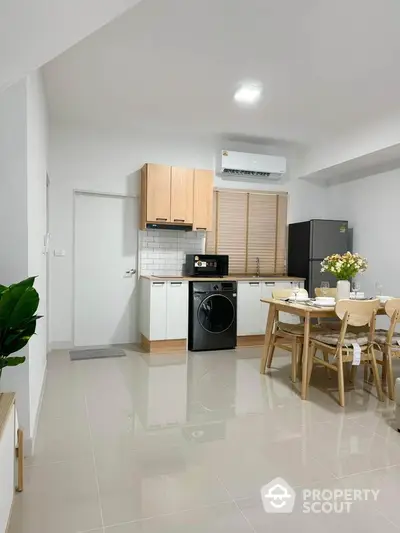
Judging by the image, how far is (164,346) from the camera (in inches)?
195

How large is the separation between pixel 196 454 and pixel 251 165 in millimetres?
4280

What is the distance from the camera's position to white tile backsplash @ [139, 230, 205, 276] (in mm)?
5422

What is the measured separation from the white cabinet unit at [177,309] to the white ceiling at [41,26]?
353 cm

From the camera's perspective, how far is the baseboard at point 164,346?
193 inches

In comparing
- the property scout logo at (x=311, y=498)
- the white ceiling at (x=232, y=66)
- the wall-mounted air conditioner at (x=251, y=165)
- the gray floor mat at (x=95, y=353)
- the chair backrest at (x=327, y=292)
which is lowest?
the gray floor mat at (x=95, y=353)

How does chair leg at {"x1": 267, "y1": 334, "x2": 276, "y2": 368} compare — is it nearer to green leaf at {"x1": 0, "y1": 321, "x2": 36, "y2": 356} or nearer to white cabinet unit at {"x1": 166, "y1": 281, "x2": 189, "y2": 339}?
white cabinet unit at {"x1": 166, "y1": 281, "x2": 189, "y2": 339}

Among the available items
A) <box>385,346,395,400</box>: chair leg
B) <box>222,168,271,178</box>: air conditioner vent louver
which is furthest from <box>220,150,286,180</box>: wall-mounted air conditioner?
<box>385,346,395,400</box>: chair leg

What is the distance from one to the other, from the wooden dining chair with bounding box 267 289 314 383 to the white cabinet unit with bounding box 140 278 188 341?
1274 millimetres

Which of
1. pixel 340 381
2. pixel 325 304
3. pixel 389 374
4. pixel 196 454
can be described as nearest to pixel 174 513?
pixel 196 454

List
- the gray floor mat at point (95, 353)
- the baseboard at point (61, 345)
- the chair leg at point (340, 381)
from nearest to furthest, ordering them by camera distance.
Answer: the chair leg at point (340, 381)
the gray floor mat at point (95, 353)
the baseboard at point (61, 345)

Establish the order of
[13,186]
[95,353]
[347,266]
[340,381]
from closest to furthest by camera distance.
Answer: [13,186] < [340,381] < [347,266] < [95,353]

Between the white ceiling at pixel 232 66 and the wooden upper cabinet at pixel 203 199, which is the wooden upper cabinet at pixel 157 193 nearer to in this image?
the wooden upper cabinet at pixel 203 199

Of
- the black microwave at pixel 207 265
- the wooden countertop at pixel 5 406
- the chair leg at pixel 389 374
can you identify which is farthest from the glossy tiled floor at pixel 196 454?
the black microwave at pixel 207 265

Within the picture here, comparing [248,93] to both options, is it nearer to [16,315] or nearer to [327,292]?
[327,292]
